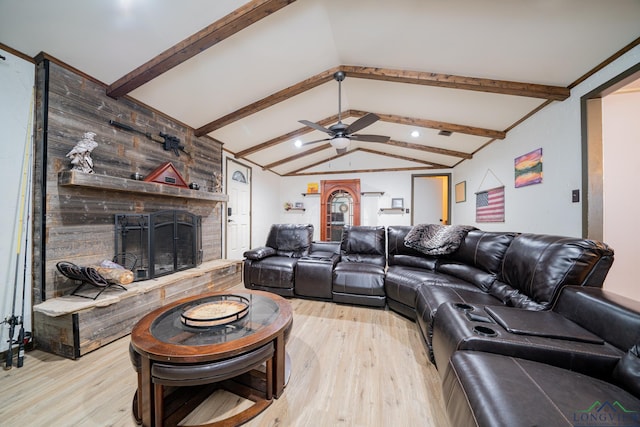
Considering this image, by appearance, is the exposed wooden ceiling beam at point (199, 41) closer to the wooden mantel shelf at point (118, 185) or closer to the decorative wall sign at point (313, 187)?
the wooden mantel shelf at point (118, 185)

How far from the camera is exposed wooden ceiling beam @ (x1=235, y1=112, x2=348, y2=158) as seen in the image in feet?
14.5

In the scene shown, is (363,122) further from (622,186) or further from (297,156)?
(297,156)

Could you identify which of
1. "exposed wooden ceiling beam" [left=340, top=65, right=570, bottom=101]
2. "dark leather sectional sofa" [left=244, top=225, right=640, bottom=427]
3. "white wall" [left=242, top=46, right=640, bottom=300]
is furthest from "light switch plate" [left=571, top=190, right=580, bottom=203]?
"exposed wooden ceiling beam" [left=340, top=65, right=570, bottom=101]

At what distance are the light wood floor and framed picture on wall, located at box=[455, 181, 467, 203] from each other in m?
3.81

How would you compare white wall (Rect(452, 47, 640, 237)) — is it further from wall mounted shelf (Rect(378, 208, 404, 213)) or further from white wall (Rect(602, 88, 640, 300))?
wall mounted shelf (Rect(378, 208, 404, 213))

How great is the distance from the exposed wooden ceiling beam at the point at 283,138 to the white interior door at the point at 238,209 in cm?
33

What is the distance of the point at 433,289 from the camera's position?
2002 millimetres

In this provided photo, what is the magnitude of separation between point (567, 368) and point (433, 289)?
1037mm

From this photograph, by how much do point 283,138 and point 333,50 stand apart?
217 centimetres

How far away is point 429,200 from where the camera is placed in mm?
6191

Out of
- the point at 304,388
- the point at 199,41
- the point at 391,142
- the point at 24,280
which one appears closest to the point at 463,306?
the point at 304,388

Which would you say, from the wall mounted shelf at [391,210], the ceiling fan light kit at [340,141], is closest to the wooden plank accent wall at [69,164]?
the ceiling fan light kit at [340,141]

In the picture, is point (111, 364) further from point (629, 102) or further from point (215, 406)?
point (629, 102)

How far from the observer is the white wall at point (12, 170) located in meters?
1.82
